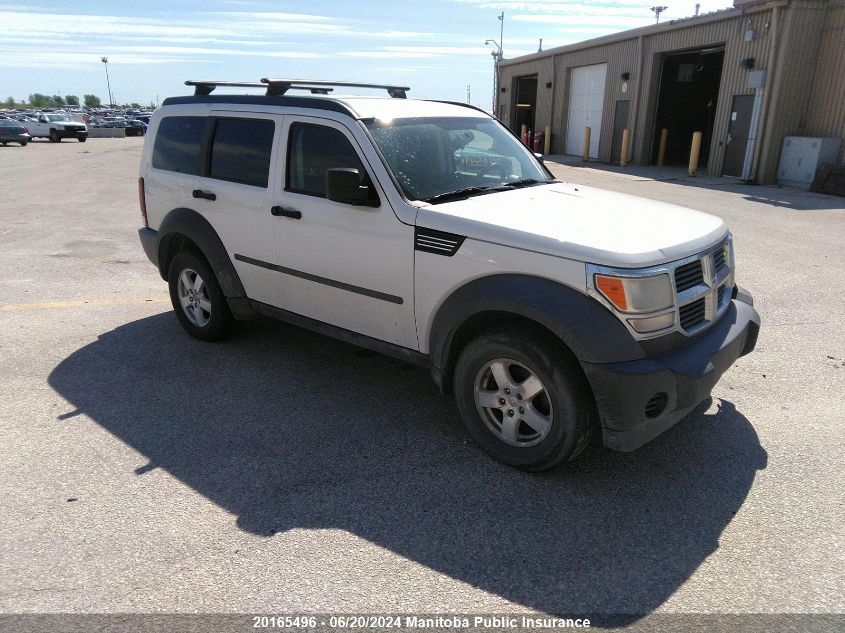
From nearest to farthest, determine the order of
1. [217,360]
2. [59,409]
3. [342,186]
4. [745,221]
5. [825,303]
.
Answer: [342,186] → [59,409] → [217,360] → [825,303] → [745,221]

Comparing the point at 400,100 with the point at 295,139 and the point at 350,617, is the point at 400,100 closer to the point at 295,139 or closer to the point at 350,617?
the point at 295,139

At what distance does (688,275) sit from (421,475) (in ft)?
5.79

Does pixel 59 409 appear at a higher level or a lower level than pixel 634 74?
lower

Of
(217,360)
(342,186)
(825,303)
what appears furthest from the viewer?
(825,303)

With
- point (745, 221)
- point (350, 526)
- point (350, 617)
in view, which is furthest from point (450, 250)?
point (745, 221)

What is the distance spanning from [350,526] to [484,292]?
1.35 m

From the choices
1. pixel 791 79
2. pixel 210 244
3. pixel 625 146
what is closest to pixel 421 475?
pixel 210 244

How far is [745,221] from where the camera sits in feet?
37.3

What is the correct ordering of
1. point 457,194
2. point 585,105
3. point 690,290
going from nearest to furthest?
Answer: point 690,290
point 457,194
point 585,105

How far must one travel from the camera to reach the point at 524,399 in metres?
3.38

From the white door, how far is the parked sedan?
29621 mm

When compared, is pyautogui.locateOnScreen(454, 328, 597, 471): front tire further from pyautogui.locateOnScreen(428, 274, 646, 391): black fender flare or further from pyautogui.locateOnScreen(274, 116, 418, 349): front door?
pyautogui.locateOnScreen(274, 116, 418, 349): front door

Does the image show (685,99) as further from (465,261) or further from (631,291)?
(631,291)

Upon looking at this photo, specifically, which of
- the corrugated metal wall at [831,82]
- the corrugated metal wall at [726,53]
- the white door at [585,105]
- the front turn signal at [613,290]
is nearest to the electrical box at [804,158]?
the corrugated metal wall at [831,82]
